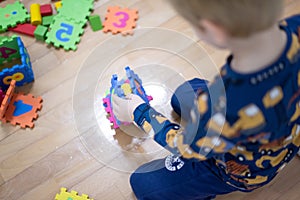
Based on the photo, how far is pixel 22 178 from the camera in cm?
89

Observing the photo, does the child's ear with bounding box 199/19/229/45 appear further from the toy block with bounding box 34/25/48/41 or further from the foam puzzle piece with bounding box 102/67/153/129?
the toy block with bounding box 34/25/48/41

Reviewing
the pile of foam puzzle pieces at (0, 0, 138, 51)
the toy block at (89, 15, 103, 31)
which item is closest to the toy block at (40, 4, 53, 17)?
the pile of foam puzzle pieces at (0, 0, 138, 51)

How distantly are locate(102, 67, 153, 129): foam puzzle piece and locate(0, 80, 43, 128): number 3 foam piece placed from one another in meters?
0.16

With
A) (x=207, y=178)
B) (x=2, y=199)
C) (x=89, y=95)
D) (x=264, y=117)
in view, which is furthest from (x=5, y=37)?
(x=264, y=117)

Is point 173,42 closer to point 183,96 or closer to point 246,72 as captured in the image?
point 183,96

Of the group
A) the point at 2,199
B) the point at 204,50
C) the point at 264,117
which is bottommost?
the point at 2,199

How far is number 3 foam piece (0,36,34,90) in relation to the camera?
0.93 m

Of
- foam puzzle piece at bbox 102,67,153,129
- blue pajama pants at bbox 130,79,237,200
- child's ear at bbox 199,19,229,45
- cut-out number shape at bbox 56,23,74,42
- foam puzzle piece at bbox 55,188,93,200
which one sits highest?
child's ear at bbox 199,19,229,45

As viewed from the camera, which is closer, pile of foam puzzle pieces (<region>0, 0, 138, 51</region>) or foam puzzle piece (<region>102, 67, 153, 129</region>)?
foam puzzle piece (<region>102, 67, 153, 129</region>)

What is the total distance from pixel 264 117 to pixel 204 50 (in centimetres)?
48

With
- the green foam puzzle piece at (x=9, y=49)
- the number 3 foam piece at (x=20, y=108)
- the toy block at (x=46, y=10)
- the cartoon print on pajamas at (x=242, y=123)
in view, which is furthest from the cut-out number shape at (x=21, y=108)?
the cartoon print on pajamas at (x=242, y=123)

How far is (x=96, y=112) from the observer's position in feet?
3.11

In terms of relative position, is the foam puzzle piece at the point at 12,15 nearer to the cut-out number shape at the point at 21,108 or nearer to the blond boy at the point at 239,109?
the cut-out number shape at the point at 21,108

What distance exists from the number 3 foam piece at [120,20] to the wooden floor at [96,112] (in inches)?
0.6
